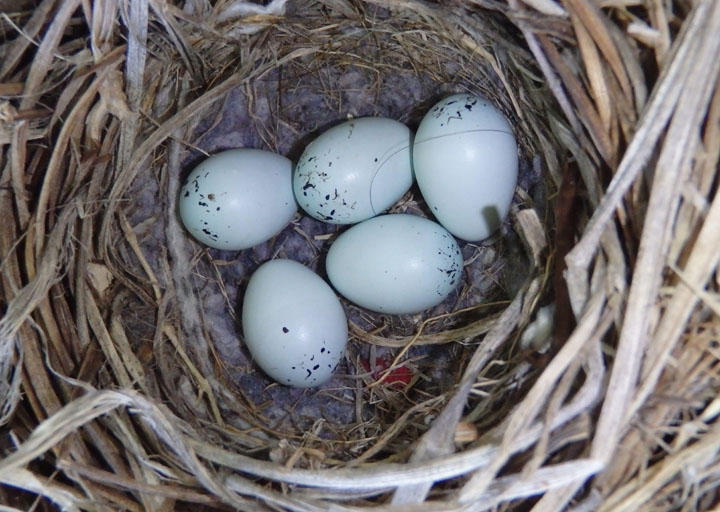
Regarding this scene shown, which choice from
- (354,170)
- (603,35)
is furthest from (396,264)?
(603,35)

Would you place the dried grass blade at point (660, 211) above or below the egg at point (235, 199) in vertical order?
above

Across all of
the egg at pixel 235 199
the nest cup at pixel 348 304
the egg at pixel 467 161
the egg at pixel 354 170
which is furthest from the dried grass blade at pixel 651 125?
the egg at pixel 235 199

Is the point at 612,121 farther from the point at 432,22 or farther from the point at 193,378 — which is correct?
the point at 193,378

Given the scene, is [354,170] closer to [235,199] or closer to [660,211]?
[235,199]

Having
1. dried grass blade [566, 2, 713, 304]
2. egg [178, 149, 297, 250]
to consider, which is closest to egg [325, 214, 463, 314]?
egg [178, 149, 297, 250]

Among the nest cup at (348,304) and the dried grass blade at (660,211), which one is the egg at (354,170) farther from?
the dried grass blade at (660,211)

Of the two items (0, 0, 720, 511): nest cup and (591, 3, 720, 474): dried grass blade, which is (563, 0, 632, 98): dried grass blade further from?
(591, 3, 720, 474): dried grass blade

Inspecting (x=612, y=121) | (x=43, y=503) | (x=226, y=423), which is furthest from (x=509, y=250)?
(x=43, y=503)
